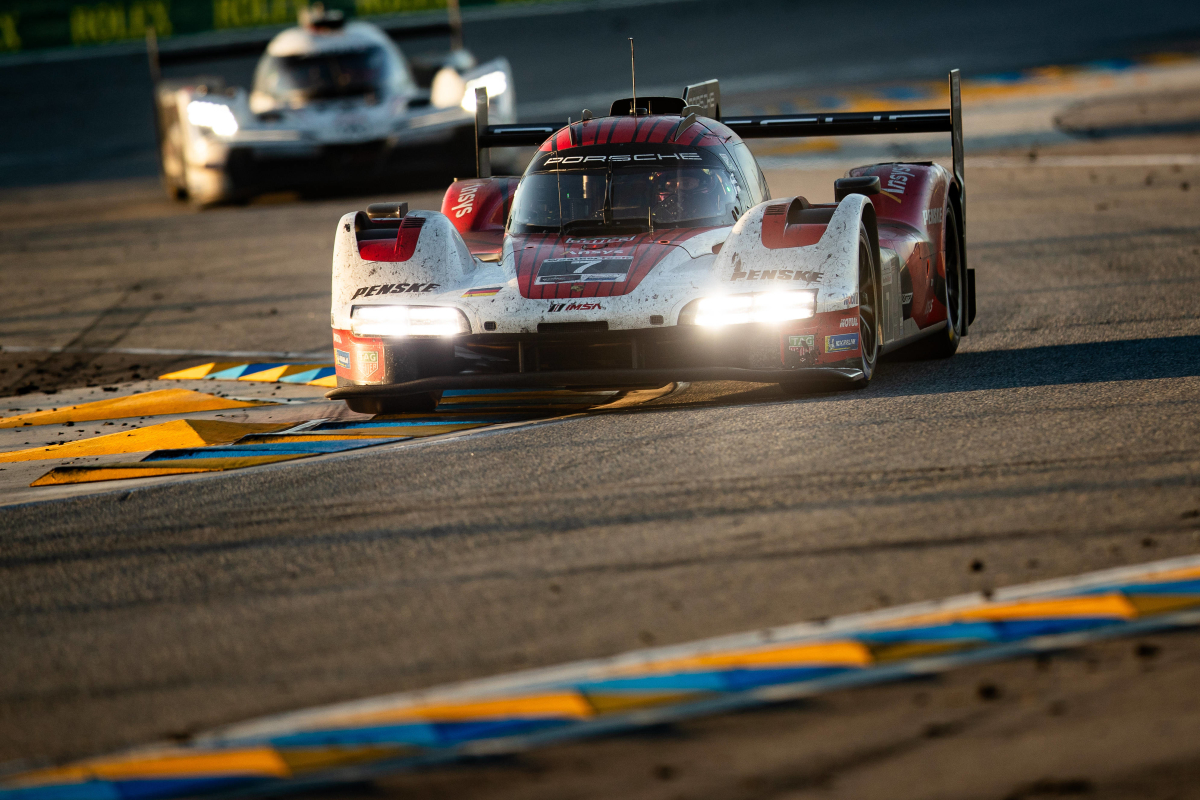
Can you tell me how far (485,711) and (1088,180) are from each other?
13.4m

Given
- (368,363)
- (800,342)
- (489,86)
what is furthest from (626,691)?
(489,86)

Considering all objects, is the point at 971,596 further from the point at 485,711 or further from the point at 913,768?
the point at 485,711

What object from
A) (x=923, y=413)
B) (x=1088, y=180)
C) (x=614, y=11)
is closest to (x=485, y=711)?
(x=923, y=413)

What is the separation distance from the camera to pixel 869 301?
740 cm

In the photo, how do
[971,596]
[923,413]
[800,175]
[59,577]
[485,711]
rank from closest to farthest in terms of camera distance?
[485,711] → [971,596] → [59,577] → [923,413] → [800,175]

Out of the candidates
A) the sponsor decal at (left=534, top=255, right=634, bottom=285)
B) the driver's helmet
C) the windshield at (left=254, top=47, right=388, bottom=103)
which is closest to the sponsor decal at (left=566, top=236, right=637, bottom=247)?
the sponsor decal at (left=534, top=255, right=634, bottom=285)

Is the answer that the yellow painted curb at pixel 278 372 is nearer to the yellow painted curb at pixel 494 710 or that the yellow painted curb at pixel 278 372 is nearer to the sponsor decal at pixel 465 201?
the sponsor decal at pixel 465 201

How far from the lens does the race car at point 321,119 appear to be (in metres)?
16.5

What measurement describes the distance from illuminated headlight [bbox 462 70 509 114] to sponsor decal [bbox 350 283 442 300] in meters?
9.86

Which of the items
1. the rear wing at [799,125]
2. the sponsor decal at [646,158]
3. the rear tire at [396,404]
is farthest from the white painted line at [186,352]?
the sponsor decal at [646,158]

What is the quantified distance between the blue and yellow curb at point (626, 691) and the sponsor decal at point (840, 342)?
2.57 meters

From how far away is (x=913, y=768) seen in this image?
3383mm

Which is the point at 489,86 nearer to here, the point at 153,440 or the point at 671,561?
the point at 153,440

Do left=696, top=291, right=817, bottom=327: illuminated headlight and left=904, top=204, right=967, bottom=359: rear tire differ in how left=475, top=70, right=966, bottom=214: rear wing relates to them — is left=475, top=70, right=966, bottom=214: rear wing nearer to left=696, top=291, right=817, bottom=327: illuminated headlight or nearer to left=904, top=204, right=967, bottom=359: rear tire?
left=904, top=204, right=967, bottom=359: rear tire
